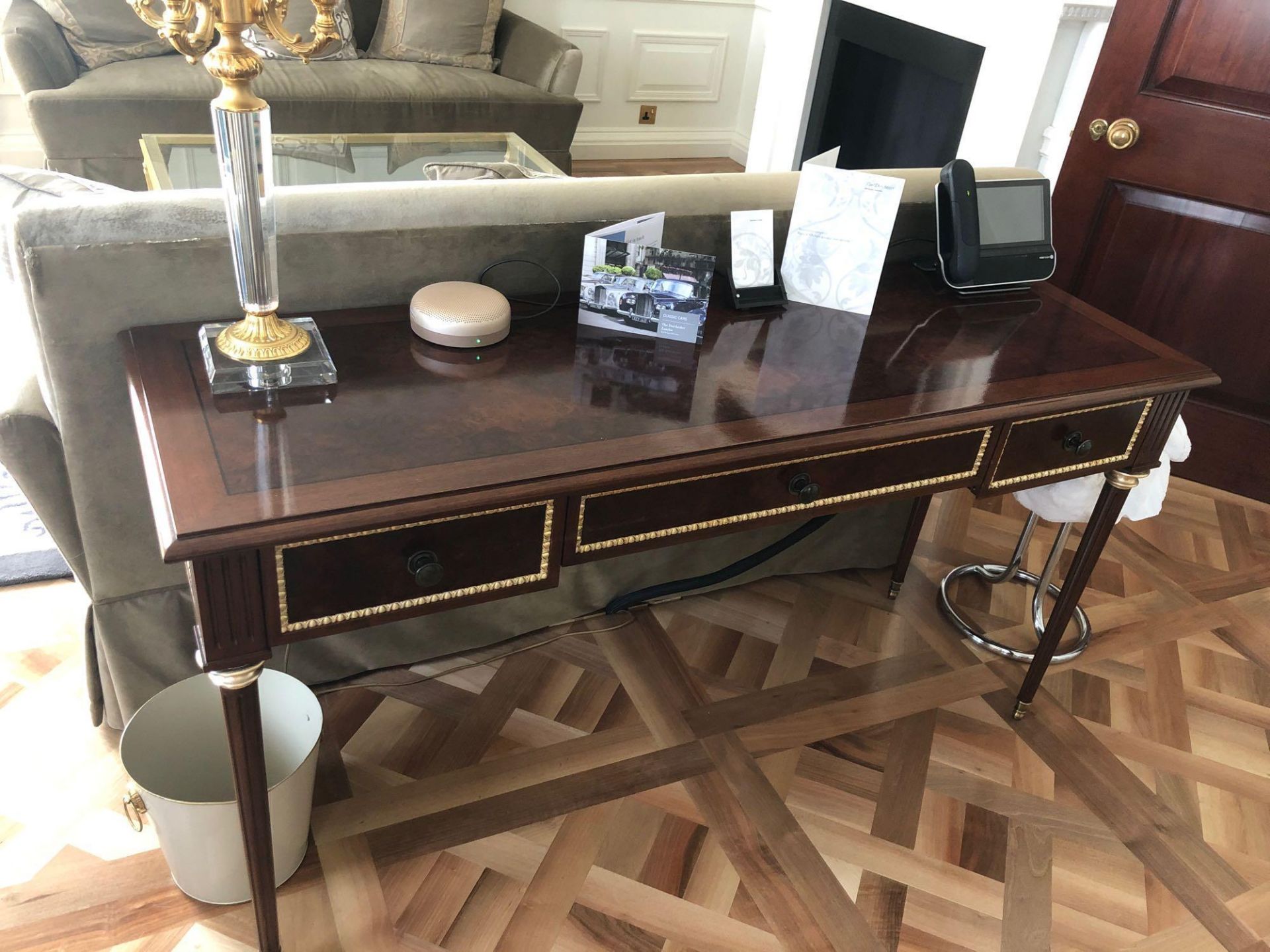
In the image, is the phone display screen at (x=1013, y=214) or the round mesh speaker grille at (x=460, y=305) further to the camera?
the phone display screen at (x=1013, y=214)

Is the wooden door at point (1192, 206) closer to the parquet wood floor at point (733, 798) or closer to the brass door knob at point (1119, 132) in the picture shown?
the brass door knob at point (1119, 132)

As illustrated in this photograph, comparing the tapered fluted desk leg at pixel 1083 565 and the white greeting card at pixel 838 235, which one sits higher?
the white greeting card at pixel 838 235

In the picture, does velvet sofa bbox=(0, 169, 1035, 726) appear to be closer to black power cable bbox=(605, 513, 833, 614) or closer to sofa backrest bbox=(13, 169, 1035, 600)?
sofa backrest bbox=(13, 169, 1035, 600)

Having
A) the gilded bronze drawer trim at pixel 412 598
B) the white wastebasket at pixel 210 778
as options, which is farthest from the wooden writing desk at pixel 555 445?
the white wastebasket at pixel 210 778

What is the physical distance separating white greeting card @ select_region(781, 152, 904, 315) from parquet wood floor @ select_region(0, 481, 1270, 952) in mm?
747

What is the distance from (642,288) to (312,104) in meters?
2.61

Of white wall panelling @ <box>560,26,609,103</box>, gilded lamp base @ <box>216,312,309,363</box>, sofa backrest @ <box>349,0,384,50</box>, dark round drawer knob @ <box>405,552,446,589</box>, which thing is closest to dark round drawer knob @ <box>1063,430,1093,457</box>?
dark round drawer knob @ <box>405,552,446,589</box>

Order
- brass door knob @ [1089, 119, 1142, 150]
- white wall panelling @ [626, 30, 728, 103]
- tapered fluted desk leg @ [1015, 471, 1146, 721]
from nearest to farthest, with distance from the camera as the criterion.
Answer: tapered fluted desk leg @ [1015, 471, 1146, 721], brass door knob @ [1089, 119, 1142, 150], white wall panelling @ [626, 30, 728, 103]

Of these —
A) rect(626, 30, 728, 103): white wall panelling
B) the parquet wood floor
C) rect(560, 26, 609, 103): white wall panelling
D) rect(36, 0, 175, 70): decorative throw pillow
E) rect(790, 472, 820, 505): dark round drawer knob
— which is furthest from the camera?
rect(626, 30, 728, 103): white wall panelling

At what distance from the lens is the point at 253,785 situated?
114 centimetres

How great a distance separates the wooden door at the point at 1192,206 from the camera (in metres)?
2.27

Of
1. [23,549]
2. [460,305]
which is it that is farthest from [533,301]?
[23,549]

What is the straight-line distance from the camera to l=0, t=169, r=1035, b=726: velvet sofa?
122cm

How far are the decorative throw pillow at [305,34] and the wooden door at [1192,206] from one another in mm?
2504
